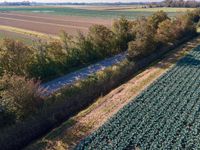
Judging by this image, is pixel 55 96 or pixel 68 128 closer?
pixel 68 128

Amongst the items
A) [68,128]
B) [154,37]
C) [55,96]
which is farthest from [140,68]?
[68,128]

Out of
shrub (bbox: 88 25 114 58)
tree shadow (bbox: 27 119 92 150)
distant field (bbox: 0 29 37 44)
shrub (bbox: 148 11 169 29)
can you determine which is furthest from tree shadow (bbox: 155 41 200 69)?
distant field (bbox: 0 29 37 44)

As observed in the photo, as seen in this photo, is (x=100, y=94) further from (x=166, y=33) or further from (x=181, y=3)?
(x=181, y=3)

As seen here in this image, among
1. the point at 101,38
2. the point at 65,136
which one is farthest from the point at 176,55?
the point at 65,136

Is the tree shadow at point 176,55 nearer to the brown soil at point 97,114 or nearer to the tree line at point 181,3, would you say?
the brown soil at point 97,114

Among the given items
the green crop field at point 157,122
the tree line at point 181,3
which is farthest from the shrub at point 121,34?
the tree line at point 181,3

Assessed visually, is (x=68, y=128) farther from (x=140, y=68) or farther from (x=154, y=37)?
(x=154, y=37)

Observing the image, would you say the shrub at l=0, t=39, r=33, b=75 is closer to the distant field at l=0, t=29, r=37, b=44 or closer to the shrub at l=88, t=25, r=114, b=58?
the shrub at l=88, t=25, r=114, b=58
